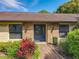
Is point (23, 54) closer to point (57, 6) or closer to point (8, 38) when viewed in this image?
point (8, 38)

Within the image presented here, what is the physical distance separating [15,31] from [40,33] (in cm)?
310

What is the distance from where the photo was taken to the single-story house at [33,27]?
2220cm

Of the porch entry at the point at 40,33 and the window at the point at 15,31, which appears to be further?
the porch entry at the point at 40,33

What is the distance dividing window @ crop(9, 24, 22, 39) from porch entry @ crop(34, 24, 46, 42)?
6.55 feet

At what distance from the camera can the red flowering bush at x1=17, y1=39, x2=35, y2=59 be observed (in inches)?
515

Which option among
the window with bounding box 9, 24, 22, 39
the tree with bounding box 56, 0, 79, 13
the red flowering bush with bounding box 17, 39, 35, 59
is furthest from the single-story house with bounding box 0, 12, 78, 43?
the tree with bounding box 56, 0, 79, 13

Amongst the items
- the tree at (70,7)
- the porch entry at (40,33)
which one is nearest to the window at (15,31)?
the porch entry at (40,33)

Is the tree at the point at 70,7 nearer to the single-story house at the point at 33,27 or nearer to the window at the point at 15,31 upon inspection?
the single-story house at the point at 33,27

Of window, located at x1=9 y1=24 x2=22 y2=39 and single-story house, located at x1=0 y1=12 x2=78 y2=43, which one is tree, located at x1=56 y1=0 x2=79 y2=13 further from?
window, located at x1=9 y1=24 x2=22 y2=39

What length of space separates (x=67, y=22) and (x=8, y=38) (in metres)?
6.83

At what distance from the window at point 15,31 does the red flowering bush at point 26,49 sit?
959 centimetres

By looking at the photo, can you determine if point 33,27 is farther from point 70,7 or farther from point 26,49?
point 70,7

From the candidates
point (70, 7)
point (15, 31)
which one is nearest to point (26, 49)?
point (15, 31)

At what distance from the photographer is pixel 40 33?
24266 mm
